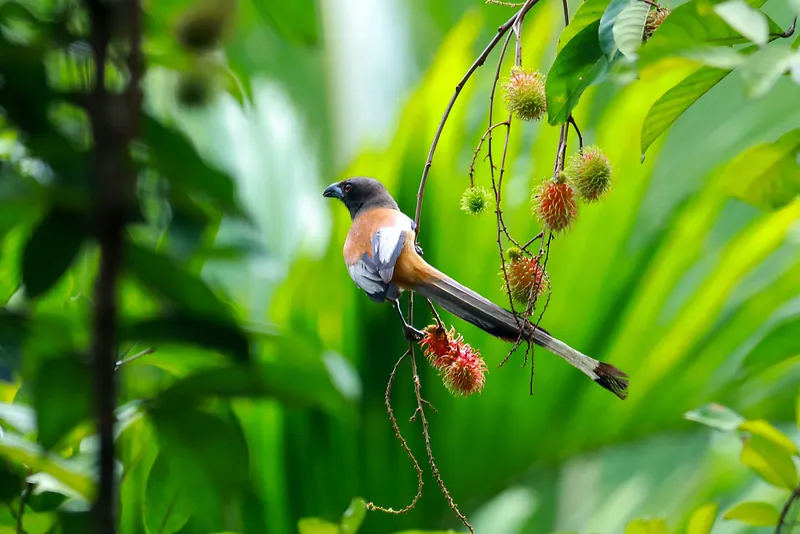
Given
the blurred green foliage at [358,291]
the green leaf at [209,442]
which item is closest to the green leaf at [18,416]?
the blurred green foliage at [358,291]

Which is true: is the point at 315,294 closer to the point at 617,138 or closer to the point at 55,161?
the point at 617,138

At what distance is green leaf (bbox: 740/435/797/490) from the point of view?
54 cm

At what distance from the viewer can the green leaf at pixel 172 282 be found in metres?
0.27

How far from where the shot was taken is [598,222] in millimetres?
1299

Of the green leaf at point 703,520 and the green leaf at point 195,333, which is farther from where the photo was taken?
the green leaf at point 703,520

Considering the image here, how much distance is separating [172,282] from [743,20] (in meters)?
0.25

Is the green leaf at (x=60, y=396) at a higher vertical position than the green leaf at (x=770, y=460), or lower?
higher

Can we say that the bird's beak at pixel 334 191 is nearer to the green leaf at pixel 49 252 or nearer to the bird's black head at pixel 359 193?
the bird's black head at pixel 359 193

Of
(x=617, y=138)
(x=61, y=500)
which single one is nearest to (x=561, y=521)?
(x=617, y=138)

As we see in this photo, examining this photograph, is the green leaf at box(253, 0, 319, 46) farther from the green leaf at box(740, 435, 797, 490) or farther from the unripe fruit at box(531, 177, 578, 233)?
the green leaf at box(740, 435, 797, 490)

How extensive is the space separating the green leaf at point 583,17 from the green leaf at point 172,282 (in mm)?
300

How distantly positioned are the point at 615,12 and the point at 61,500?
Result: 0.47 meters

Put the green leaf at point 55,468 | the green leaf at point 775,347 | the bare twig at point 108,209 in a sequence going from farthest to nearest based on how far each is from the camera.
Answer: the green leaf at point 775,347 → the green leaf at point 55,468 → the bare twig at point 108,209

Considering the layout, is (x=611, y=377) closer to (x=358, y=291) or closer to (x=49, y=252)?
(x=49, y=252)
